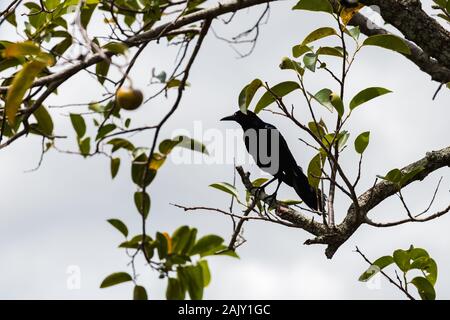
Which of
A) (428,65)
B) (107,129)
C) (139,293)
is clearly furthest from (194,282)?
(428,65)

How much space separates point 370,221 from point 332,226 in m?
0.29

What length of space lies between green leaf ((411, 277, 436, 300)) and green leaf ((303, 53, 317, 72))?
1.15 m

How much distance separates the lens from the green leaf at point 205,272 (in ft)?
7.75

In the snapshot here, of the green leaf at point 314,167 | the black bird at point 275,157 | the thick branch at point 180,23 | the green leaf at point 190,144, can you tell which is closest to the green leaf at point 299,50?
the thick branch at point 180,23

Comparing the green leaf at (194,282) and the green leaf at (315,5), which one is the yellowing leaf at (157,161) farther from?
the green leaf at (315,5)

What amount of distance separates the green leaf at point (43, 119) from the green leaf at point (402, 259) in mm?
1752

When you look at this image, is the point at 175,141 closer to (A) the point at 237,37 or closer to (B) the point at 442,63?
(A) the point at 237,37

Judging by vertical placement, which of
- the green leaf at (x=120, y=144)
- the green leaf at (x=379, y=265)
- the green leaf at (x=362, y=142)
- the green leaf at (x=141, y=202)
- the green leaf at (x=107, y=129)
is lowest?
the green leaf at (x=379, y=265)

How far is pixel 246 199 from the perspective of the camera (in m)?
4.00

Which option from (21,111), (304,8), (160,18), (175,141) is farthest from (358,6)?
(21,111)

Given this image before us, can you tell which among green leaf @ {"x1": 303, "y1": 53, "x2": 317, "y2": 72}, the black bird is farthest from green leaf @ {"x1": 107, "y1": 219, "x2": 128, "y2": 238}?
the black bird

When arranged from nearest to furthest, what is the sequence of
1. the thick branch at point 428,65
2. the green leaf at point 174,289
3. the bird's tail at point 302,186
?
1. the green leaf at point 174,289
2. the thick branch at point 428,65
3. the bird's tail at point 302,186

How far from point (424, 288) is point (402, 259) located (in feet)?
0.57

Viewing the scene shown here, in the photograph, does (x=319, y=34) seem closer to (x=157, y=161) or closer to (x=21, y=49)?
(x=157, y=161)
